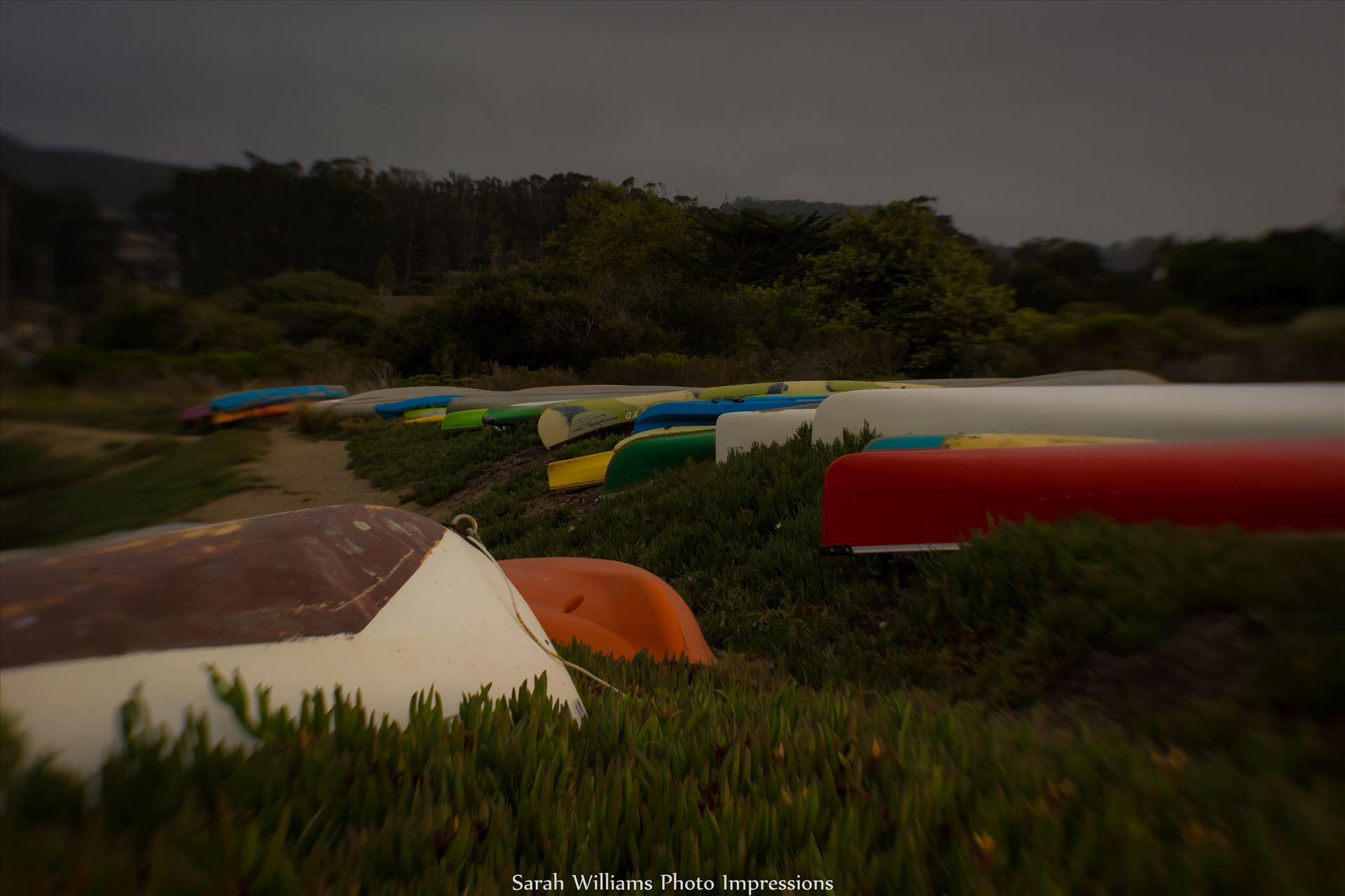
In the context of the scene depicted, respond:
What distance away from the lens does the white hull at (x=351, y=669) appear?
0.93m

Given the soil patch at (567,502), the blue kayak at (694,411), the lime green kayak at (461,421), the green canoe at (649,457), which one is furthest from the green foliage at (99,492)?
the blue kayak at (694,411)

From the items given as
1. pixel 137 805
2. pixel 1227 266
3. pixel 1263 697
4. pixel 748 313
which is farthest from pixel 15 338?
pixel 748 313

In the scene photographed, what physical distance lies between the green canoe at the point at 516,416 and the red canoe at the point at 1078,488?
19.2ft

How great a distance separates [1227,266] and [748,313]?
2292 centimetres

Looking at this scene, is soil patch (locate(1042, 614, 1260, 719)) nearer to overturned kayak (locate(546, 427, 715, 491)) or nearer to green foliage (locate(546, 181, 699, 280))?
overturned kayak (locate(546, 427, 715, 491))

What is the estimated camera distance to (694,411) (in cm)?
795

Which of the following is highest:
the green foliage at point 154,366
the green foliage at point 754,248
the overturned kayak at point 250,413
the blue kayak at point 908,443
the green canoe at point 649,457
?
the green foliage at point 754,248

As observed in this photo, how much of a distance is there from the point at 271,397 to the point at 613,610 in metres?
1.94

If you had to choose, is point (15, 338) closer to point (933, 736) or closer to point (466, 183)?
point (466, 183)

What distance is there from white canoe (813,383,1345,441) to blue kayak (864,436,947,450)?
23 cm

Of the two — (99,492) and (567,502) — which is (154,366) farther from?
(567,502)

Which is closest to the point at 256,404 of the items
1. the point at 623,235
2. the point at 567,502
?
the point at 567,502

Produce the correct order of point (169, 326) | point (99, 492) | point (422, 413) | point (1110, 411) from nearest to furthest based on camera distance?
point (99, 492)
point (169, 326)
point (422, 413)
point (1110, 411)

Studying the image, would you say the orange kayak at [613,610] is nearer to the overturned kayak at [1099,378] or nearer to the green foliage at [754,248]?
the overturned kayak at [1099,378]
